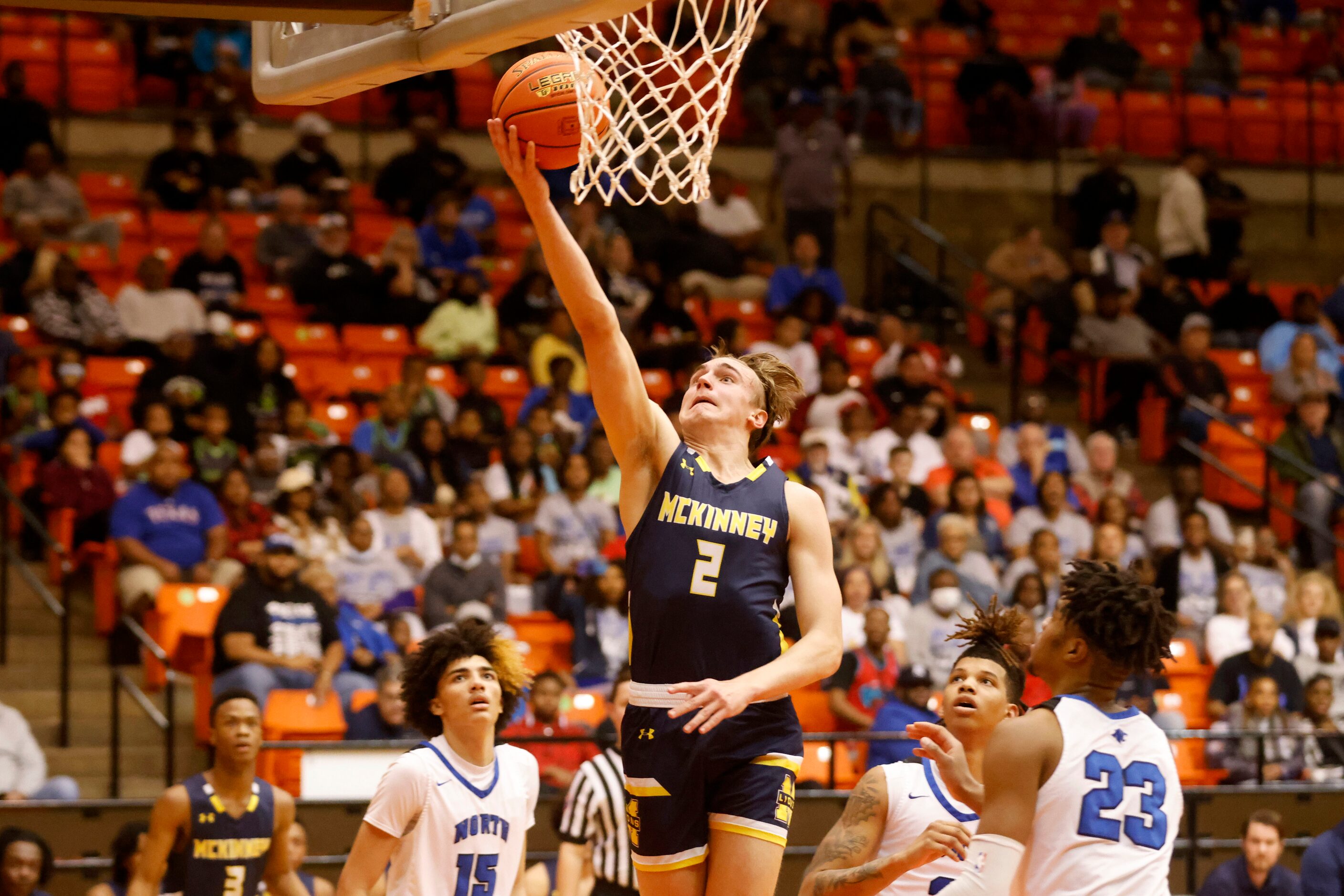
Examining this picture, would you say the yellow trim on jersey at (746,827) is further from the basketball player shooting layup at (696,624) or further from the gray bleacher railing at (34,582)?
the gray bleacher railing at (34,582)

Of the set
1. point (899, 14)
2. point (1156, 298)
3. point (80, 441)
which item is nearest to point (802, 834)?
point (80, 441)

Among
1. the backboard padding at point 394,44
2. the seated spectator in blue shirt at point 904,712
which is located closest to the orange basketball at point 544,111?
the backboard padding at point 394,44

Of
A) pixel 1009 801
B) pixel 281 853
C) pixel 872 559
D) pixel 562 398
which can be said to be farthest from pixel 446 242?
pixel 1009 801

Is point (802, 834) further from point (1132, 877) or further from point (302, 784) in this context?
point (1132, 877)

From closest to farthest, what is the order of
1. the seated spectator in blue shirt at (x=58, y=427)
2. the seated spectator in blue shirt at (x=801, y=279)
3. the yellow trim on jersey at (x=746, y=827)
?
the yellow trim on jersey at (x=746, y=827), the seated spectator in blue shirt at (x=58, y=427), the seated spectator in blue shirt at (x=801, y=279)

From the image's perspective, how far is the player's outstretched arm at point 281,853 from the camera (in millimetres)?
6508

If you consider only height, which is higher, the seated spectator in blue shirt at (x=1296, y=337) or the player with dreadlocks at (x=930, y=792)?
the seated spectator in blue shirt at (x=1296, y=337)

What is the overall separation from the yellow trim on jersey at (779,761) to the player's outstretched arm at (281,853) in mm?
2763

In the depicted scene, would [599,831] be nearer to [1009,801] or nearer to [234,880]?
[234,880]

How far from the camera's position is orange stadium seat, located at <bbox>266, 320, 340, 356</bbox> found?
1265 centimetres

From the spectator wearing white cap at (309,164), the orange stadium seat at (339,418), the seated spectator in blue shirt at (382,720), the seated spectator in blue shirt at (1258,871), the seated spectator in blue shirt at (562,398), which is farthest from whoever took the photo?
the spectator wearing white cap at (309,164)

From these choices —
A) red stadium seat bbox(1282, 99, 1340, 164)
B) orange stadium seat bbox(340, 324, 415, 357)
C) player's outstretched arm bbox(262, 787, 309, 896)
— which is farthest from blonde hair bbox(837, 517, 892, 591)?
red stadium seat bbox(1282, 99, 1340, 164)

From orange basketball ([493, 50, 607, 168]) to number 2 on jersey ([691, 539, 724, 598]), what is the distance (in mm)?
1039

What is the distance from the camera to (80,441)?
10.4 m
